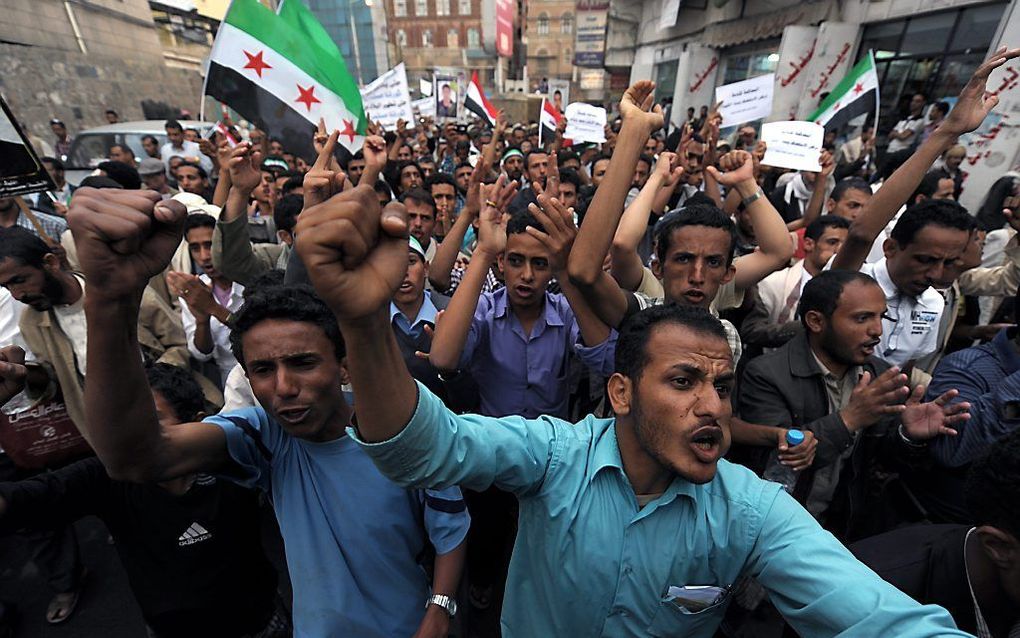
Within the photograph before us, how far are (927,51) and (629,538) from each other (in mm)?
12090

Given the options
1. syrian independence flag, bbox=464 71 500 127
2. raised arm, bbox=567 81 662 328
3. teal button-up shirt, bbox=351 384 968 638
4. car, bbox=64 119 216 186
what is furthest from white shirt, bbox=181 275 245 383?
car, bbox=64 119 216 186

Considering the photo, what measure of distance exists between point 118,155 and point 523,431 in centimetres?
942

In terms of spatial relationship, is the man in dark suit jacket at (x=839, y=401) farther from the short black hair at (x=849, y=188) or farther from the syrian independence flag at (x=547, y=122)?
the syrian independence flag at (x=547, y=122)

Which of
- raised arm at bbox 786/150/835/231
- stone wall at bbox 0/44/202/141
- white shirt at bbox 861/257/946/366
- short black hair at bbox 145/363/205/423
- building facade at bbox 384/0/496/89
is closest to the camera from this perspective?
short black hair at bbox 145/363/205/423

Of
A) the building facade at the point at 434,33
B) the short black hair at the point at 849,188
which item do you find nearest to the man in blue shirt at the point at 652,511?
the short black hair at the point at 849,188

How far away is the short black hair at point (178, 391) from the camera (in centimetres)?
174

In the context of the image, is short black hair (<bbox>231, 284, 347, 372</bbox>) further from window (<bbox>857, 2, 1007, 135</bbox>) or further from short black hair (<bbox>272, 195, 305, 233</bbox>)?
window (<bbox>857, 2, 1007, 135</bbox>)

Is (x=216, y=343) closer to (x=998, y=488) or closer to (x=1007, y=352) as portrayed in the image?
(x=998, y=488)

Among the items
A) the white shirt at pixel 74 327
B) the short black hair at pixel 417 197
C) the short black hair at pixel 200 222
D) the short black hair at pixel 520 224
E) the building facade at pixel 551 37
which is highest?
Result: the building facade at pixel 551 37

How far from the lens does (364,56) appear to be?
127 feet

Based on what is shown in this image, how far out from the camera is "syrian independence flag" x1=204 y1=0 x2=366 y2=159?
3715mm

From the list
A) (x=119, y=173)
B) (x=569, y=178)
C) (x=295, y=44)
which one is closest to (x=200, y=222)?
(x=295, y=44)

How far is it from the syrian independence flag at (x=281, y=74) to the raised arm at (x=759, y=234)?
3.29 meters

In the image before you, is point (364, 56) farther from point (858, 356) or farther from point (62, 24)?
point (858, 356)
